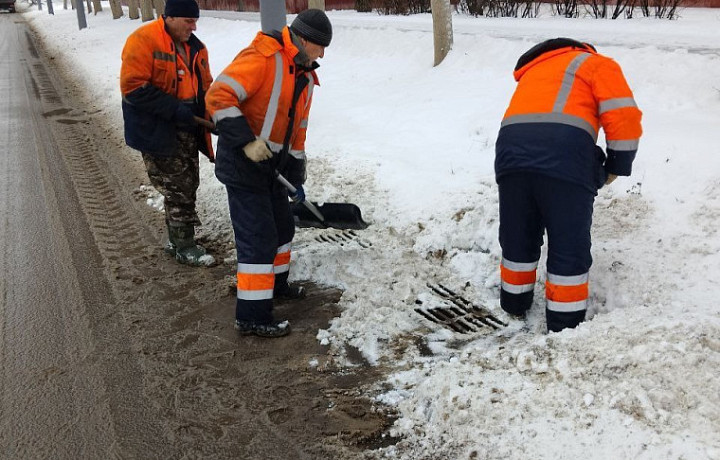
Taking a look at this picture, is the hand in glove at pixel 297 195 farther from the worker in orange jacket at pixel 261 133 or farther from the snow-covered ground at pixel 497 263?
the snow-covered ground at pixel 497 263

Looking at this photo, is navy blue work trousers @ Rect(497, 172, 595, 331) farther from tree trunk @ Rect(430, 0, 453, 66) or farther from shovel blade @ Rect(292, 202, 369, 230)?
tree trunk @ Rect(430, 0, 453, 66)

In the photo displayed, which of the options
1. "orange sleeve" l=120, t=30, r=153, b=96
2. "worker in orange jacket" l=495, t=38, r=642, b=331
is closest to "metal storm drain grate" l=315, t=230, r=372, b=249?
"worker in orange jacket" l=495, t=38, r=642, b=331

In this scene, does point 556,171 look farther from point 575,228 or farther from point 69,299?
point 69,299

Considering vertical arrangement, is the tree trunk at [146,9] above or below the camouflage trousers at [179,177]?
above

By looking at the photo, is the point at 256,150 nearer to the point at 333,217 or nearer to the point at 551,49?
the point at 333,217

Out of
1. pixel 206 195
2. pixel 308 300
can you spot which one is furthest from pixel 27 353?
pixel 206 195

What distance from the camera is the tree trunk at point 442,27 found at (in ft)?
25.6

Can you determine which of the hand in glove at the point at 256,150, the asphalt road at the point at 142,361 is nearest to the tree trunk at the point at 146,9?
the asphalt road at the point at 142,361

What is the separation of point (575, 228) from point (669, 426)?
3.73ft

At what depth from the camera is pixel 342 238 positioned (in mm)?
4723

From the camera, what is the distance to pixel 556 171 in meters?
3.05

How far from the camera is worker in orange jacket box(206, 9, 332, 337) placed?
10.5ft

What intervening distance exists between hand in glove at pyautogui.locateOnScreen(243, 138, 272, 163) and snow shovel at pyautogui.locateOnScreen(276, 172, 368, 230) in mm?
1087

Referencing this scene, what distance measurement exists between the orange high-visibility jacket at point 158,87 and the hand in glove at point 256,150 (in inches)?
48.7
